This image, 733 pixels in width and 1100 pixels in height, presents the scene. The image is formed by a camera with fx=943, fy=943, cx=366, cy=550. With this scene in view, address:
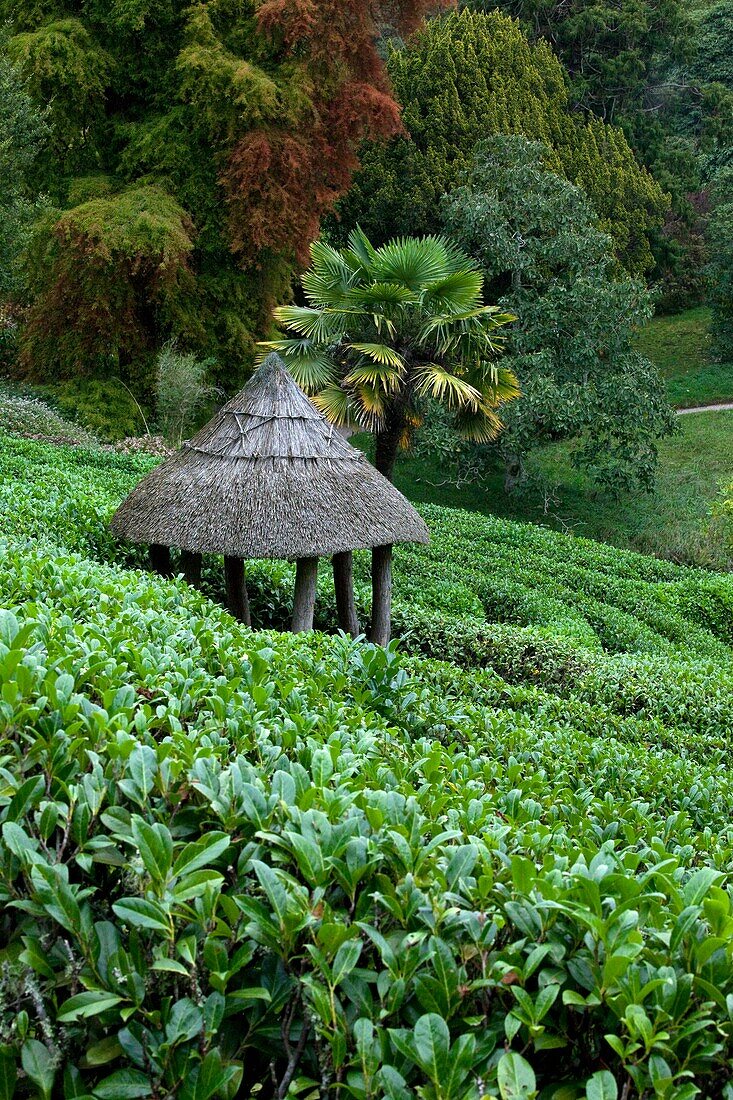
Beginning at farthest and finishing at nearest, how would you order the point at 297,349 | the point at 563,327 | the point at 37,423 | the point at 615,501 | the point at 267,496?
the point at 615,501, the point at 563,327, the point at 37,423, the point at 297,349, the point at 267,496

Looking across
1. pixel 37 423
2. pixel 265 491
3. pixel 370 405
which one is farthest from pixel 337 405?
pixel 37 423

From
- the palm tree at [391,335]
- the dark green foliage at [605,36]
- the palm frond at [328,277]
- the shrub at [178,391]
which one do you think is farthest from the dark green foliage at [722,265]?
the palm frond at [328,277]

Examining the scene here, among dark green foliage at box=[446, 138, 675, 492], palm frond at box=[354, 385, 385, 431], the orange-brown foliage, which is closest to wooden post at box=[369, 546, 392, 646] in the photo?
palm frond at box=[354, 385, 385, 431]

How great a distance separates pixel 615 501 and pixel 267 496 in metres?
16.1

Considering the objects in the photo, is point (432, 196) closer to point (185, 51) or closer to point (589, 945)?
point (185, 51)

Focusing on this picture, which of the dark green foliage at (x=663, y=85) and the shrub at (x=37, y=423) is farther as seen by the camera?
the dark green foliage at (x=663, y=85)

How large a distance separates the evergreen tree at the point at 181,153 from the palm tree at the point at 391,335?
6.41 metres

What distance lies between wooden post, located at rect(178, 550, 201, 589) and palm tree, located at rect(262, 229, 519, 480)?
15.8 ft

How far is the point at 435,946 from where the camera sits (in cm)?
171

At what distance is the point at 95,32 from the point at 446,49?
8.80m

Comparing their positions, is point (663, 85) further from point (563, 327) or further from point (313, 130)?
point (313, 130)

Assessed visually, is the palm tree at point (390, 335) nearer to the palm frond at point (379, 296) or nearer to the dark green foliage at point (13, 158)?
the palm frond at point (379, 296)

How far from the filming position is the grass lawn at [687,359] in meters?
29.1

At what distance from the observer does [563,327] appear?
19.6m
